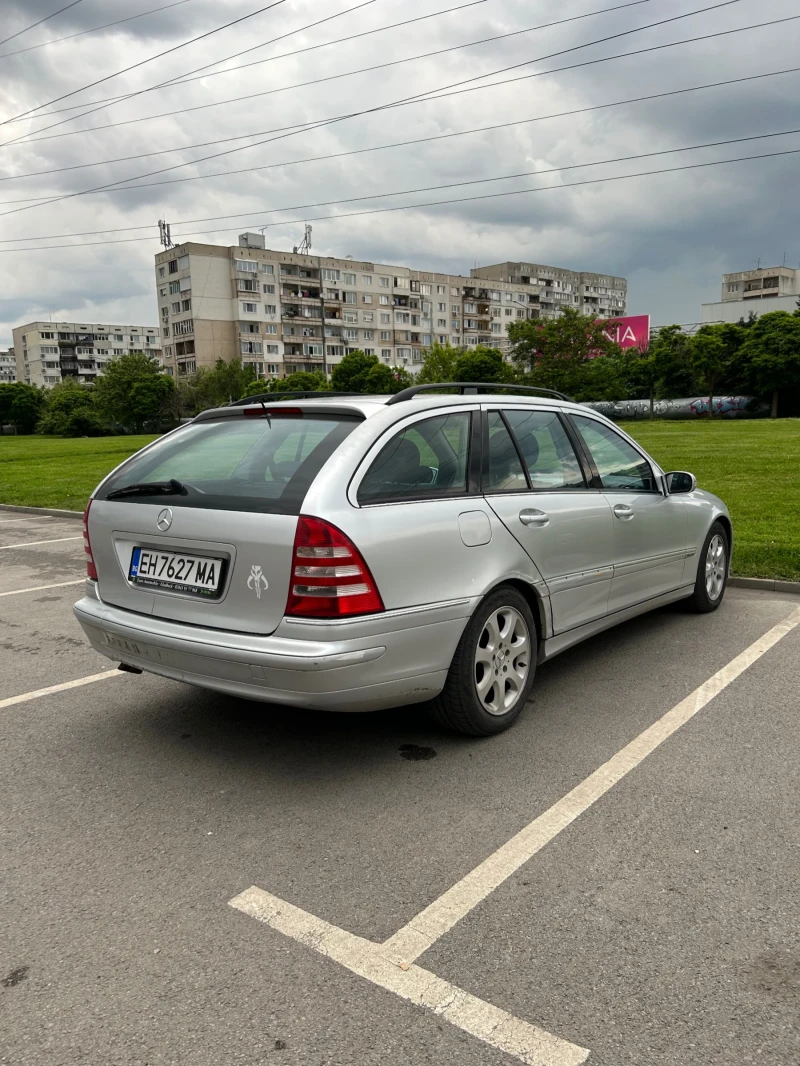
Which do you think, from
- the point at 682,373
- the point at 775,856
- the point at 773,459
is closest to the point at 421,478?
the point at 775,856

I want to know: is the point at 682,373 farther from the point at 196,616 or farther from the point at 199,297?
the point at 196,616

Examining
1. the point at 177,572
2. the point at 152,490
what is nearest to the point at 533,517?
the point at 177,572

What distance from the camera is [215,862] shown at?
290cm

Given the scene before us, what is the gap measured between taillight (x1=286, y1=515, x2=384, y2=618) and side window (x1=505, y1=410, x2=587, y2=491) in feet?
4.67

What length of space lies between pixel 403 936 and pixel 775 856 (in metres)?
1.35

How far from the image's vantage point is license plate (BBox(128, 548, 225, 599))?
349cm

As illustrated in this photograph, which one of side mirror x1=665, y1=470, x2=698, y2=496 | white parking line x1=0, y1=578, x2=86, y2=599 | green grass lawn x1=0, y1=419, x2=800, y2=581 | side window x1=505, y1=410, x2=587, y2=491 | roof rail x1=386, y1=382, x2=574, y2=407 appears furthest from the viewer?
green grass lawn x1=0, y1=419, x2=800, y2=581

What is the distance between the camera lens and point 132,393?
77.8 meters

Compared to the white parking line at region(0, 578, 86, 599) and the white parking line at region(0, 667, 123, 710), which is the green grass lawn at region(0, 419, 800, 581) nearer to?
the white parking line at region(0, 667, 123, 710)

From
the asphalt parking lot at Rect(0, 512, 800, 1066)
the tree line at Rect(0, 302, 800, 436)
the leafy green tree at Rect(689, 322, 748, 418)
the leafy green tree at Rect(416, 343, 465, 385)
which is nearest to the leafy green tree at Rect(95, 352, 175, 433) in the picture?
the tree line at Rect(0, 302, 800, 436)

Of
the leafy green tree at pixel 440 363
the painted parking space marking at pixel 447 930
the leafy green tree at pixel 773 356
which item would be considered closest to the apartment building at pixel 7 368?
the leafy green tree at pixel 440 363

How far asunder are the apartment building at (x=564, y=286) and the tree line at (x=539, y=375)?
57.6 meters

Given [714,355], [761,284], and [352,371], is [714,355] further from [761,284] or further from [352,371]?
[761,284]

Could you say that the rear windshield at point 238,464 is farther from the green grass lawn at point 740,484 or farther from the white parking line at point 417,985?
the green grass lawn at point 740,484
